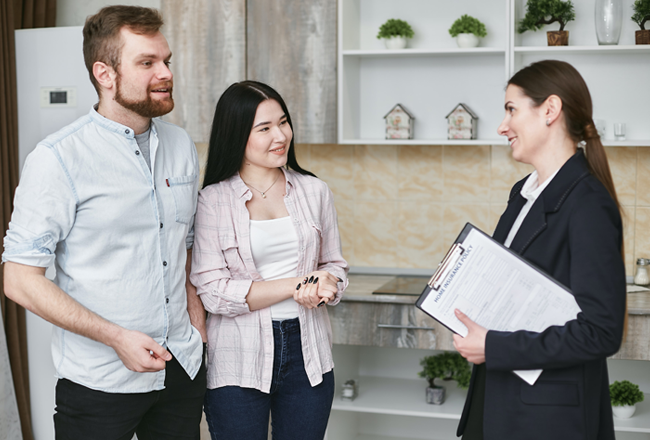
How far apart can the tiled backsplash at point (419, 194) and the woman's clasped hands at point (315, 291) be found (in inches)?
63.7

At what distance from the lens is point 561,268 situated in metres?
1.30

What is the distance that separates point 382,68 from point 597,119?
1027 millimetres

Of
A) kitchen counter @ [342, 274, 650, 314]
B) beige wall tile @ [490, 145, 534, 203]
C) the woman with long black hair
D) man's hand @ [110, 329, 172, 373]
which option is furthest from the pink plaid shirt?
beige wall tile @ [490, 145, 534, 203]

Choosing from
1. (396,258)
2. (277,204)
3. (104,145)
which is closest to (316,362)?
(277,204)

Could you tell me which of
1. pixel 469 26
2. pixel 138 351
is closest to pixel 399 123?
pixel 469 26

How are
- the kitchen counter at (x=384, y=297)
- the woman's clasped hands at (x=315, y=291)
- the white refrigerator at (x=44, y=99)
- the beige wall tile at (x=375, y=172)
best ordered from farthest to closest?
the beige wall tile at (x=375, y=172) < the white refrigerator at (x=44, y=99) < the kitchen counter at (x=384, y=297) < the woman's clasped hands at (x=315, y=291)

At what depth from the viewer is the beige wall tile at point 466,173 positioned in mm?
3115

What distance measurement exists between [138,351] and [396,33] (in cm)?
209

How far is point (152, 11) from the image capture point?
154cm

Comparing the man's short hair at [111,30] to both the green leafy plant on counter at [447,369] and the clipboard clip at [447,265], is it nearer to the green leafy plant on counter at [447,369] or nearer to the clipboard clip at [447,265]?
the clipboard clip at [447,265]

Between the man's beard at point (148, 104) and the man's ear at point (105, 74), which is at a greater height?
the man's ear at point (105, 74)

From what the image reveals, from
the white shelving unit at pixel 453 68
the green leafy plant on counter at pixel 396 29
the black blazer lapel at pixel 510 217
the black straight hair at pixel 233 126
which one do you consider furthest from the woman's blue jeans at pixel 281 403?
the green leafy plant on counter at pixel 396 29

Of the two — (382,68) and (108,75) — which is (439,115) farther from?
(108,75)

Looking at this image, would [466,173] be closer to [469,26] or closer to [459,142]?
[459,142]
